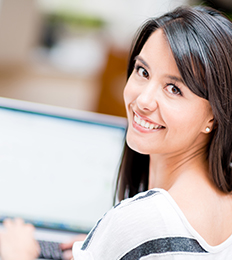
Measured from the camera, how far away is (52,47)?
4250mm

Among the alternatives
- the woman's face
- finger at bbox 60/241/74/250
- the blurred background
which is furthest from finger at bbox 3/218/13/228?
the blurred background

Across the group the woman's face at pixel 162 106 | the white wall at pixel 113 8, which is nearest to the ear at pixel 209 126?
the woman's face at pixel 162 106

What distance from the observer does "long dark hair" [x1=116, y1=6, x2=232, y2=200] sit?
2.56 ft

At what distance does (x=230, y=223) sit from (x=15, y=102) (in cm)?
64

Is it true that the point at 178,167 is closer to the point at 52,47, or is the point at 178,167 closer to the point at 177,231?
the point at 177,231

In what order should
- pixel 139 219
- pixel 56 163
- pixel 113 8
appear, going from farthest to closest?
pixel 113 8 < pixel 56 163 < pixel 139 219

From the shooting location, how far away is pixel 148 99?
32.2 inches

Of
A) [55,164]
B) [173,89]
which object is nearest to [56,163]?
[55,164]

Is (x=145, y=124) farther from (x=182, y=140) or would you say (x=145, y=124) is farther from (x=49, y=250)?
(x=49, y=250)

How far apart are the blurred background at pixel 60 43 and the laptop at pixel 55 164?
2253mm

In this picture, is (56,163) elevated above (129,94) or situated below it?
below

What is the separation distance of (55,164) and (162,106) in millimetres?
445

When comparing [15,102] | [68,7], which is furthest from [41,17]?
[15,102]

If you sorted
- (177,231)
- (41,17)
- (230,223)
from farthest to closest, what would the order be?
(41,17) → (230,223) → (177,231)
